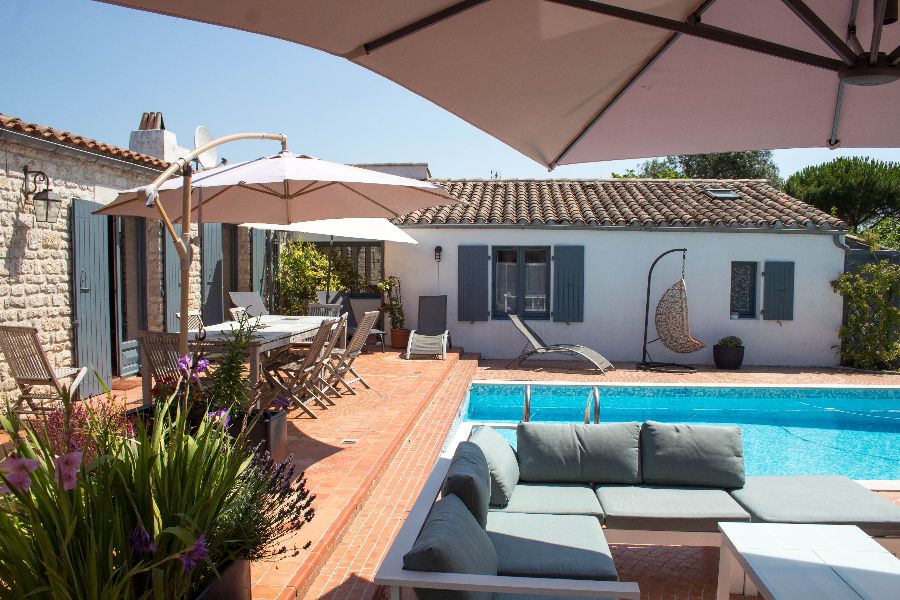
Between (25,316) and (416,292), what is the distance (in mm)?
7583

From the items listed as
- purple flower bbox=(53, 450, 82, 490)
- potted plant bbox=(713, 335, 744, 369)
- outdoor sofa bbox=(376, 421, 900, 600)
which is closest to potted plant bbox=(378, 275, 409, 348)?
potted plant bbox=(713, 335, 744, 369)

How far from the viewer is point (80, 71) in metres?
13.9

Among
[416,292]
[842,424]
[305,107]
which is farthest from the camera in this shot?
[416,292]

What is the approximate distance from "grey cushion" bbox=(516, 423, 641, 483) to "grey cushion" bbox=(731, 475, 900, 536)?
27.2 inches

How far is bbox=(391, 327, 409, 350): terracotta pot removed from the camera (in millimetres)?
13055

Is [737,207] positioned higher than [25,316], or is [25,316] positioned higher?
[737,207]

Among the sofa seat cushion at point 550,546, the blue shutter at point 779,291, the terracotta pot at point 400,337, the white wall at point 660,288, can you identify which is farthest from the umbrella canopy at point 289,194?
the blue shutter at point 779,291

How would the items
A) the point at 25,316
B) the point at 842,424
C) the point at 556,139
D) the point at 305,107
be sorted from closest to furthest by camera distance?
1. the point at 556,139
2. the point at 25,316
3. the point at 842,424
4. the point at 305,107

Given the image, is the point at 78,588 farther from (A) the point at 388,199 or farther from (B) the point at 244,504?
(A) the point at 388,199

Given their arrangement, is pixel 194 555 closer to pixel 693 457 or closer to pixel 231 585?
pixel 231 585

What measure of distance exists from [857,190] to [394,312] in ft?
77.1

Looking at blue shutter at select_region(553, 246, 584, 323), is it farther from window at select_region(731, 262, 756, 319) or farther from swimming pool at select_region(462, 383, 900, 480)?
swimming pool at select_region(462, 383, 900, 480)

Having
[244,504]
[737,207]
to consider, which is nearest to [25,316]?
[244,504]

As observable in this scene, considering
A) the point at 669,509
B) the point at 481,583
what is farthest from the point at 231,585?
the point at 669,509
